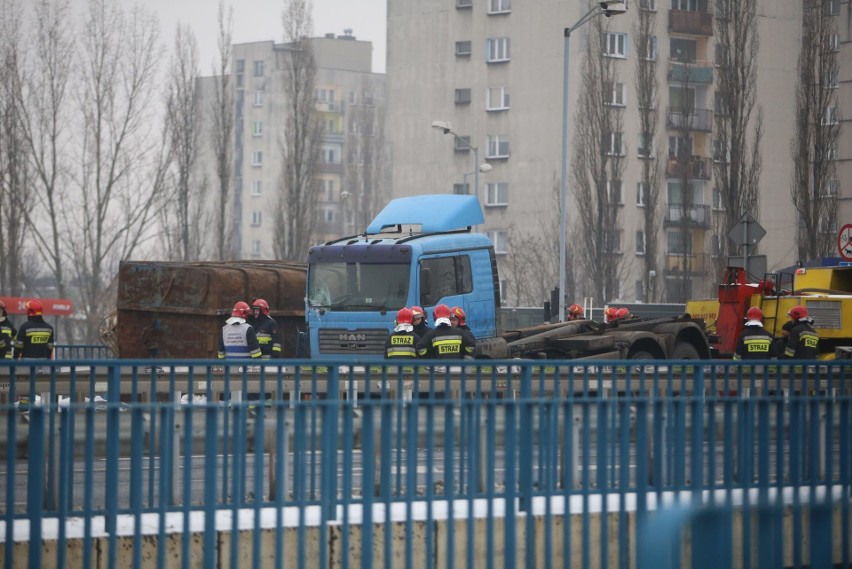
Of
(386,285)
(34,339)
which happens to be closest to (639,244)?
(386,285)

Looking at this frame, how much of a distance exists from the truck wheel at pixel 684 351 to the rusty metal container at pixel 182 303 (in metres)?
7.69

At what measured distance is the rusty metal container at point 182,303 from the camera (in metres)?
24.6

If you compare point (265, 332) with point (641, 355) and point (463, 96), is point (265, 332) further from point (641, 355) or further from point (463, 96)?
point (463, 96)

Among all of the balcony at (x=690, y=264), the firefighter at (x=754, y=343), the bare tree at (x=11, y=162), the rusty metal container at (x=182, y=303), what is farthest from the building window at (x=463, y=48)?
the firefighter at (x=754, y=343)

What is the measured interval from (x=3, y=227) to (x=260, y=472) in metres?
38.8

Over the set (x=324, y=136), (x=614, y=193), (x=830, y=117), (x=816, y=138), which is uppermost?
(x=324, y=136)

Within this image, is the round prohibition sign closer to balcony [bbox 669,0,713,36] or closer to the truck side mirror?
the truck side mirror

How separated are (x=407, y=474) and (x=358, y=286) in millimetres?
14900

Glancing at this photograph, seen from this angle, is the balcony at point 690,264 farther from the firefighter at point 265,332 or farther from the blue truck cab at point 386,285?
the firefighter at point 265,332

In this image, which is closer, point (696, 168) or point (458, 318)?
point (458, 318)

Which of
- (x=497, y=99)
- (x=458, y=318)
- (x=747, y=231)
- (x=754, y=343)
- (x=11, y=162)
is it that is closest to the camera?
(x=458, y=318)

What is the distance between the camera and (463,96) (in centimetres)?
6275

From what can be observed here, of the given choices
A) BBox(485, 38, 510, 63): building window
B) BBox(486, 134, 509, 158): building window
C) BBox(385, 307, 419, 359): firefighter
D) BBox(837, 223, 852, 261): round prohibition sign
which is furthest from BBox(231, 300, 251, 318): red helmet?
BBox(485, 38, 510, 63): building window

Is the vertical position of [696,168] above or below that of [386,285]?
above
